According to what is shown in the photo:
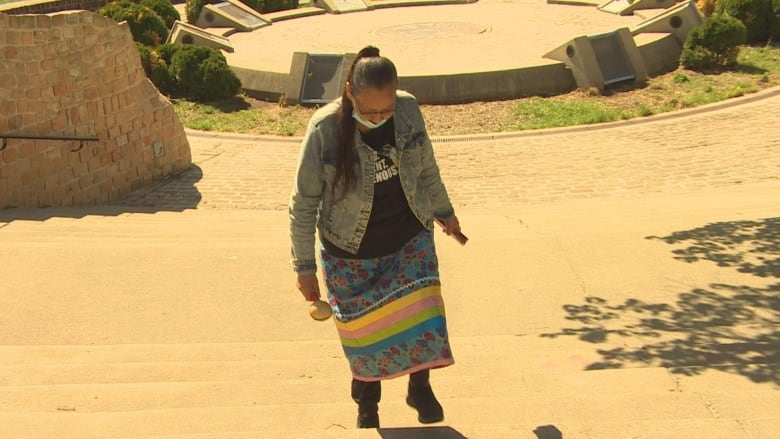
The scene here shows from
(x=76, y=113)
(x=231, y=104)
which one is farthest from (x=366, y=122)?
(x=231, y=104)

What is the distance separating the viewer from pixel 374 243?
13.2ft

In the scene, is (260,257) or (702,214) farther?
(702,214)

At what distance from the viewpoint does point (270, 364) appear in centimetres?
501

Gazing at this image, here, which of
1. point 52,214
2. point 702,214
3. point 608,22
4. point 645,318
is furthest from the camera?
point 608,22

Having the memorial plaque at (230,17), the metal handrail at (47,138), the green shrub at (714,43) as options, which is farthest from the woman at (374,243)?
the memorial plaque at (230,17)

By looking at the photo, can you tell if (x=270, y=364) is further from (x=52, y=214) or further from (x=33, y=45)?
(x=33, y=45)

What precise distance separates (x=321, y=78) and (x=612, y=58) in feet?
17.5

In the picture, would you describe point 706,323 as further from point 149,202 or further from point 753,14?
point 753,14

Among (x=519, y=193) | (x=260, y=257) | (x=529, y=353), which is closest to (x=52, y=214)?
(x=260, y=257)

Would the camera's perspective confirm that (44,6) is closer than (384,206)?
No

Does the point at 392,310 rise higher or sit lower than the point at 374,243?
lower

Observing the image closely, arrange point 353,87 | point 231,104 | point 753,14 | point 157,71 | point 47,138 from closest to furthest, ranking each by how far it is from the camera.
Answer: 1. point 353,87
2. point 47,138
3. point 231,104
4. point 157,71
5. point 753,14

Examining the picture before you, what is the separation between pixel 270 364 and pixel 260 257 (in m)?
2.57

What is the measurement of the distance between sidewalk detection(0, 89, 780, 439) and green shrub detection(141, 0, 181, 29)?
11980mm
